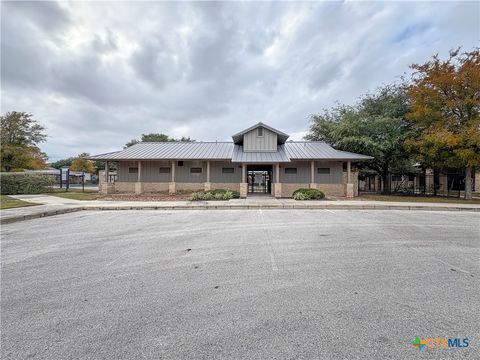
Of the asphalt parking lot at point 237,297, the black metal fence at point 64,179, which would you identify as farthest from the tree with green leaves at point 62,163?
the asphalt parking lot at point 237,297

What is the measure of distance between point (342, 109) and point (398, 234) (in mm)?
21929

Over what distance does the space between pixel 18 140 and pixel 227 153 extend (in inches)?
1005

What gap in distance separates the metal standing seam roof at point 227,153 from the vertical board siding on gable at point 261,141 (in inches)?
22.7

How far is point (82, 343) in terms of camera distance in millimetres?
2168

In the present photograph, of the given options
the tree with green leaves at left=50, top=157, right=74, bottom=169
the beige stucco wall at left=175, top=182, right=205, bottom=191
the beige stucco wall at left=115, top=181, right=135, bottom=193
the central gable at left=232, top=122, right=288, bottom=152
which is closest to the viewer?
the central gable at left=232, top=122, right=288, bottom=152

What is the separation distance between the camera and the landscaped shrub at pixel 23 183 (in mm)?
18281

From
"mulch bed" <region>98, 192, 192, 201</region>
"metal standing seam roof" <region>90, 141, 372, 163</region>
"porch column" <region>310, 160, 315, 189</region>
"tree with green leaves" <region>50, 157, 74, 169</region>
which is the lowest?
"mulch bed" <region>98, 192, 192, 201</region>

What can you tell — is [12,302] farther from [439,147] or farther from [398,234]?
[439,147]

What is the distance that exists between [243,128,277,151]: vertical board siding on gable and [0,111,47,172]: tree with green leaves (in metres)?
25.6

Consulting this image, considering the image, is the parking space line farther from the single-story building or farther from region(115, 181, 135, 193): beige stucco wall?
region(115, 181, 135, 193): beige stucco wall

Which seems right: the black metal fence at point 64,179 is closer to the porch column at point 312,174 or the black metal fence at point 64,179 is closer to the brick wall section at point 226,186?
the brick wall section at point 226,186

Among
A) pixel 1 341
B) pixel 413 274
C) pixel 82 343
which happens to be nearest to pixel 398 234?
pixel 413 274

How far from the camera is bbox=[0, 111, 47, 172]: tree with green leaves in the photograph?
80.5ft

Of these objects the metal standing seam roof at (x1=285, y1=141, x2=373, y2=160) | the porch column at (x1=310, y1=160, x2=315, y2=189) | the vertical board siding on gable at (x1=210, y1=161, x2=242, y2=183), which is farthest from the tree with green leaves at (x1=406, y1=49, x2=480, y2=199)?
the vertical board siding on gable at (x1=210, y1=161, x2=242, y2=183)
